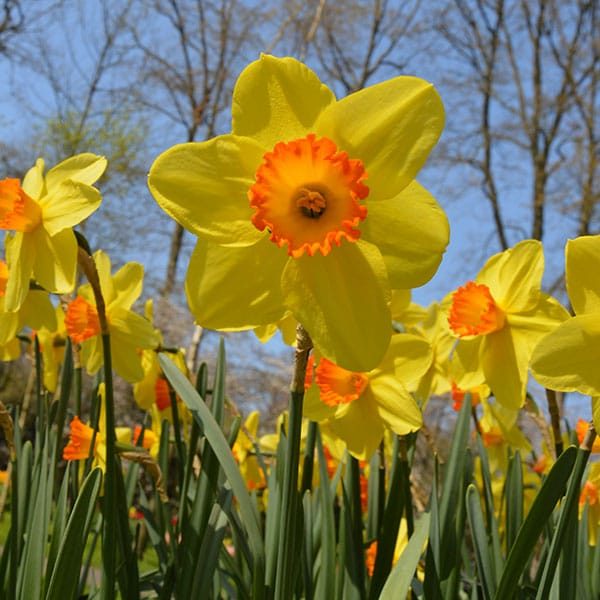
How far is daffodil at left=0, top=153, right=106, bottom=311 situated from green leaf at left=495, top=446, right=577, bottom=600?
2.21 ft

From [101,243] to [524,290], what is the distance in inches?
448

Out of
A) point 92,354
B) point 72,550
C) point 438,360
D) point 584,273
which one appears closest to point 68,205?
point 72,550

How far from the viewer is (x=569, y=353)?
811mm

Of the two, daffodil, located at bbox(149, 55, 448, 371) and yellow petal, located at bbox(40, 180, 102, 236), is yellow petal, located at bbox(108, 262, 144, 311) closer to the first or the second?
yellow petal, located at bbox(40, 180, 102, 236)

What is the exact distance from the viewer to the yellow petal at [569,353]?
0.81 metres

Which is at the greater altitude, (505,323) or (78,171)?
(78,171)

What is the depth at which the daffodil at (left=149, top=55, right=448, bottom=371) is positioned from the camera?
729mm

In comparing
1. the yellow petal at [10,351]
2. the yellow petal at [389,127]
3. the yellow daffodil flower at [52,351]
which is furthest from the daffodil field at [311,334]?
the yellow daffodil flower at [52,351]

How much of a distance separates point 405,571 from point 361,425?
17.9 inches

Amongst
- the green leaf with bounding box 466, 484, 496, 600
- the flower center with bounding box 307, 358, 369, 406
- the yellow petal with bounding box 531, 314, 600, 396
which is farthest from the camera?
the flower center with bounding box 307, 358, 369, 406

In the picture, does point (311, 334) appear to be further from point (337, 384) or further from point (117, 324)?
point (117, 324)

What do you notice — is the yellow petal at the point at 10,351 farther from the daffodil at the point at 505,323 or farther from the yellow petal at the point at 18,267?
the daffodil at the point at 505,323

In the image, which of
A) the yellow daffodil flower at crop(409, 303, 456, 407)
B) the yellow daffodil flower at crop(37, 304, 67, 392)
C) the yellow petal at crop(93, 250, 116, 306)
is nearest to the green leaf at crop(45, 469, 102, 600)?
the yellow petal at crop(93, 250, 116, 306)

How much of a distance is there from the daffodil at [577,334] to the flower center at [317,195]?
267 millimetres
